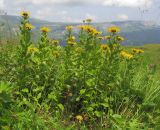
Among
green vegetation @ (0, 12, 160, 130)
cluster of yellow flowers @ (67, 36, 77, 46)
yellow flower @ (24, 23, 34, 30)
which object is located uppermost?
yellow flower @ (24, 23, 34, 30)

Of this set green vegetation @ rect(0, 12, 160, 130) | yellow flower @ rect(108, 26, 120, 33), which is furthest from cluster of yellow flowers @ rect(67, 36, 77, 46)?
Result: yellow flower @ rect(108, 26, 120, 33)

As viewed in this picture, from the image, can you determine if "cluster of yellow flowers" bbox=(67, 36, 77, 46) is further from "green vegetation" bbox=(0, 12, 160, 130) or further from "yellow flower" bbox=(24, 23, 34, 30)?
"yellow flower" bbox=(24, 23, 34, 30)

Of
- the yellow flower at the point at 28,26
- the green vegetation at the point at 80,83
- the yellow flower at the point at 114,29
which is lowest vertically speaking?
the green vegetation at the point at 80,83

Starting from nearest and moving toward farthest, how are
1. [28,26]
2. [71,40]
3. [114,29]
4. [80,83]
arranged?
[28,26] → [114,29] → [80,83] → [71,40]

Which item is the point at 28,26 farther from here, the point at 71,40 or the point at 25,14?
the point at 71,40

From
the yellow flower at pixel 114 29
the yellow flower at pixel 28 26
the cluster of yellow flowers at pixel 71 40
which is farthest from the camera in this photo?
the cluster of yellow flowers at pixel 71 40

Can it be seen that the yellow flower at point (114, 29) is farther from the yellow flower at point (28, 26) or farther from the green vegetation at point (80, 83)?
the yellow flower at point (28, 26)

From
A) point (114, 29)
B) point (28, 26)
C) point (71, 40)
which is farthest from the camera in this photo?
point (71, 40)

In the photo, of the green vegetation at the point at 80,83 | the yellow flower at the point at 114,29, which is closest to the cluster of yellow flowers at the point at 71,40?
the green vegetation at the point at 80,83

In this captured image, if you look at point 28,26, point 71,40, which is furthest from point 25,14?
point 71,40

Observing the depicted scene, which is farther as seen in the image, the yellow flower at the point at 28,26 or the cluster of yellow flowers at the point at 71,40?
the cluster of yellow flowers at the point at 71,40

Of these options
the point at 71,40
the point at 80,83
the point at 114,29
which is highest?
the point at 114,29

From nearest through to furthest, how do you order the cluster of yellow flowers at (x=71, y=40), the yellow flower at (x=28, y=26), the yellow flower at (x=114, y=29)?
the yellow flower at (x=28, y=26)
the yellow flower at (x=114, y=29)
the cluster of yellow flowers at (x=71, y=40)

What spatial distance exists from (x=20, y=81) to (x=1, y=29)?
387 centimetres
